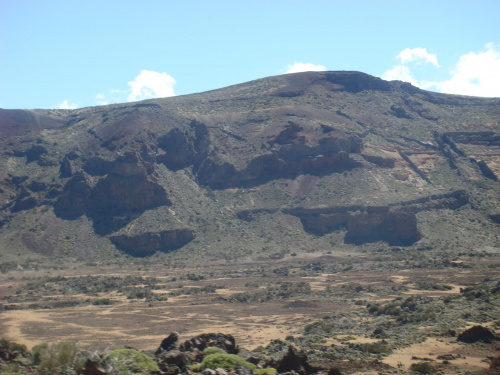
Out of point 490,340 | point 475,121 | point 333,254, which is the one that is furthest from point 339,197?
point 490,340

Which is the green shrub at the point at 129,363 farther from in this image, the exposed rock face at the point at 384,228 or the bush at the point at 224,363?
→ the exposed rock face at the point at 384,228

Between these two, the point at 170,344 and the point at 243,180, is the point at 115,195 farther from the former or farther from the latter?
the point at 170,344

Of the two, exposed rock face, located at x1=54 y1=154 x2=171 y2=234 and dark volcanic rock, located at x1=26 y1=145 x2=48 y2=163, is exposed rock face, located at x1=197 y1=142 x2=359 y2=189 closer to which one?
exposed rock face, located at x1=54 y1=154 x2=171 y2=234

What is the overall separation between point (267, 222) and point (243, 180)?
13.5 meters

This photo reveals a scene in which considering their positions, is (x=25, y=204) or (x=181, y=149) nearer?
(x=25, y=204)

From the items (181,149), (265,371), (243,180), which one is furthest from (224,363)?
(181,149)

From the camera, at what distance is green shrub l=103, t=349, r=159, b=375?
14.9 meters

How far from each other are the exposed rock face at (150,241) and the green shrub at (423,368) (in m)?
66.1

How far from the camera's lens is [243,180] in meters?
98.7

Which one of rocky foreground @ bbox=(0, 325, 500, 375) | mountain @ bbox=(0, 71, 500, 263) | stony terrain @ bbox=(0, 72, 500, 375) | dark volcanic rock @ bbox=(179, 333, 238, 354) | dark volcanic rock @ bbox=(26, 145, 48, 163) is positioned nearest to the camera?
rocky foreground @ bbox=(0, 325, 500, 375)

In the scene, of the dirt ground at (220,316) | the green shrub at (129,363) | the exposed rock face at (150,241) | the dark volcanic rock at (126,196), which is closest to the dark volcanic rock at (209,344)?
the dirt ground at (220,316)

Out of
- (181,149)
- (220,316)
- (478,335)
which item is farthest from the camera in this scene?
(181,149)

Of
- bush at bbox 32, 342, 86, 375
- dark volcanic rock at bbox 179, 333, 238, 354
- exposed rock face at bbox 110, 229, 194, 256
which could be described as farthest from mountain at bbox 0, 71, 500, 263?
bush at bbox 32, 342, 86, 375

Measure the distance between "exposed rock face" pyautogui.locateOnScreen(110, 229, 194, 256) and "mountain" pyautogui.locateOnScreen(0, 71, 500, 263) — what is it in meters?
0.16
